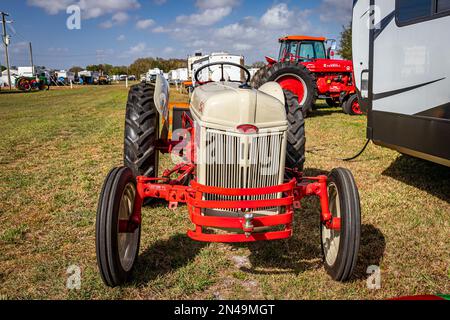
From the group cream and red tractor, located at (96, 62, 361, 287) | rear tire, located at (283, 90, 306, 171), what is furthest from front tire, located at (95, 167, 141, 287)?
rear tire, located at (283, 90, 306, 171)

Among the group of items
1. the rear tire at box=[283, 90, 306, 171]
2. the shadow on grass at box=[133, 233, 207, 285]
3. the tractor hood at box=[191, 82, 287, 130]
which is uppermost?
the tractor hood at box=[191, 82, 287, 130]

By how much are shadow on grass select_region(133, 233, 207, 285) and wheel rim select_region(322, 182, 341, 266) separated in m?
1.03

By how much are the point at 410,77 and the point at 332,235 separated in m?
2.01

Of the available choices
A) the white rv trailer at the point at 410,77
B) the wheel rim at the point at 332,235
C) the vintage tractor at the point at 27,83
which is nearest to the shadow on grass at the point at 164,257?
the wheel rim at the point at 332,235

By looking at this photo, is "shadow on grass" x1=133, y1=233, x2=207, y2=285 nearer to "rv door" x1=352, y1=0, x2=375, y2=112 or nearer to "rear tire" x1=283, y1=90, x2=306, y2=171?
"rear tire" x1=283, y1=90, x2=306, y2=171

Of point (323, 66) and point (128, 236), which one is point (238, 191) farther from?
point (323, 66)

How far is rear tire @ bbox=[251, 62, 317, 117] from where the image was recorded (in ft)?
34.2

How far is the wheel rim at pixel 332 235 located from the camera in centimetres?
290

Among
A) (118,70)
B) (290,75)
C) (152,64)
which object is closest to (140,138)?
(290,75)

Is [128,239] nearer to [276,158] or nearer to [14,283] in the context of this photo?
[14,283]

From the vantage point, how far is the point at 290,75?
10.8 m
